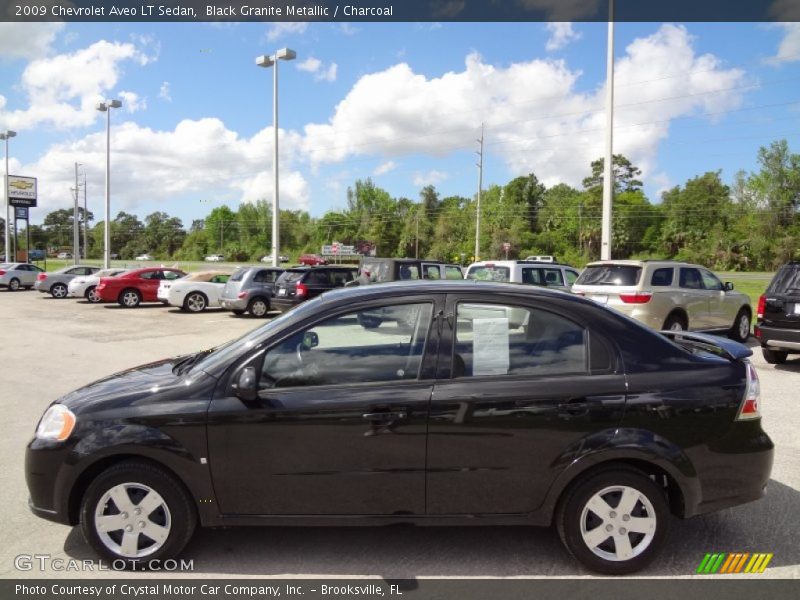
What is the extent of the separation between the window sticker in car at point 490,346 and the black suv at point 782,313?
25.4ft

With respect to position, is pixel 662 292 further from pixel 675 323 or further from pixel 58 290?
pixel 58 290

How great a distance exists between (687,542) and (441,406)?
1.89 metres

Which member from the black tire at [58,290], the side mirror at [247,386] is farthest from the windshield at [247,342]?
the black tire at [58,290]

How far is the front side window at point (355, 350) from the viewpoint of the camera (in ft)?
11.7

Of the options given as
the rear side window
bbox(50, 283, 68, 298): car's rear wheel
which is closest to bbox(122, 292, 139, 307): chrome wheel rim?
bbox(50, 283, 68, 298): car's rear wheel

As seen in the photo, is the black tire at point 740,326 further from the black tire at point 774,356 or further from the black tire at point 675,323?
the black tire at point 774,356

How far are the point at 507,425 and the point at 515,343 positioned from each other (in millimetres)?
495

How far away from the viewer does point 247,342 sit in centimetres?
368

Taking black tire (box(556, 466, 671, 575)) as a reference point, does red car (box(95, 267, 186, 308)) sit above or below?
above

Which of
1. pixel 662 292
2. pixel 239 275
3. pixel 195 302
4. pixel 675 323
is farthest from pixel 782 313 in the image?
pixel 195 302

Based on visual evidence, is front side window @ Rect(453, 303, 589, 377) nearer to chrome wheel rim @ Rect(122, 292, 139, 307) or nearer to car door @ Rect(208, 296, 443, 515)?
car door @ Rect(208, 296, 443, 515)

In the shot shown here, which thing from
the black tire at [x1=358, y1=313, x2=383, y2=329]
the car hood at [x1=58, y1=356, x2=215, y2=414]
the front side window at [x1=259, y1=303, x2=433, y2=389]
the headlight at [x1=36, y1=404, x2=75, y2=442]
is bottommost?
the headlight at [x1=36, y1=404, x2=75, y2=442]

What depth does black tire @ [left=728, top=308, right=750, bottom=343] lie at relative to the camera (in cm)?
1329

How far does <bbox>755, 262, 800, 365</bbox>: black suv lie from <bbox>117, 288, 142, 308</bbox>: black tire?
20669 mm
